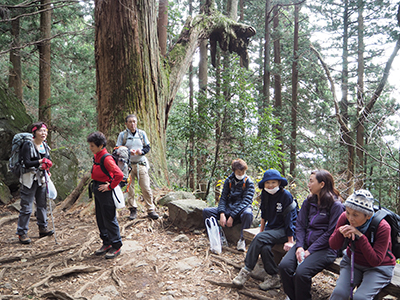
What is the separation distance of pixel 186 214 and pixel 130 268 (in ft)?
4.86

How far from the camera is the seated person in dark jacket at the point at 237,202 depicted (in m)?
4.41

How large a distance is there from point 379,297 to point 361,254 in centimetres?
43

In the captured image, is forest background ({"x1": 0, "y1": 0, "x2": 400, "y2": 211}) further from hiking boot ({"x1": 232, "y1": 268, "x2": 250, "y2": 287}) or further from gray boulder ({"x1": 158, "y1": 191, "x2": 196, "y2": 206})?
hiking boot ({"x1": 232, "y1": 268, "x2": 250, "y2": 287})

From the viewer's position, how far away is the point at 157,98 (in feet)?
24.5

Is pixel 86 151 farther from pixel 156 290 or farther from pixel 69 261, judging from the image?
pixel 156 290

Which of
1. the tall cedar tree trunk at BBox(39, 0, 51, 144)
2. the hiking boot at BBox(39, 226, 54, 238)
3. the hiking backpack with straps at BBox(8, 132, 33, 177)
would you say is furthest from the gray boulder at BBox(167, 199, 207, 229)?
the tall cedar tree trunk at BBox(39, 0, 51, 144)

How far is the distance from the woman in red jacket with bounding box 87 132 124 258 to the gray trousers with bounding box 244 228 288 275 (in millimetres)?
1836

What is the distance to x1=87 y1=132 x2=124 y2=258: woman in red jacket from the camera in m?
3.83

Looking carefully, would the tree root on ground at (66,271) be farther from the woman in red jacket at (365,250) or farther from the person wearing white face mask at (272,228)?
the woman in red jacket at (365,250)

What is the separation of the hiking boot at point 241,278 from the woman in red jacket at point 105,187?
1.69 meters

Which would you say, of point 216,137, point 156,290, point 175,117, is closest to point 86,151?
point 175,117

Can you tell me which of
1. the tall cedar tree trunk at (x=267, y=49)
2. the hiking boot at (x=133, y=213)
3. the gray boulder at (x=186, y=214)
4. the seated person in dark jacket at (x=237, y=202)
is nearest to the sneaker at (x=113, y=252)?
the hiking boot at (x=133, y=213)

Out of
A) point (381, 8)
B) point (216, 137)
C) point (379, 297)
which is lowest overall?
point (379, 297)

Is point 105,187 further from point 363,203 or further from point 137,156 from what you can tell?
point 363,203
